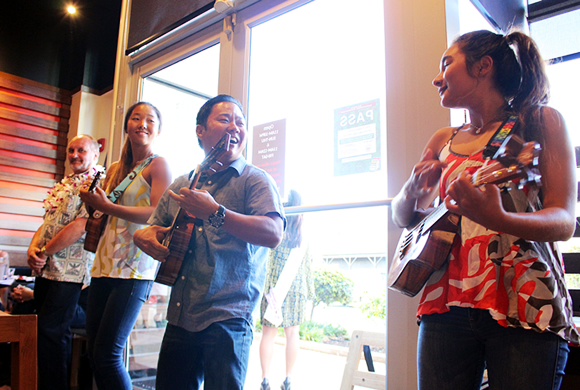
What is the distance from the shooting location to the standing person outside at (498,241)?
97 centimetres

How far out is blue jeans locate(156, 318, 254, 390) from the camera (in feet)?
4.54

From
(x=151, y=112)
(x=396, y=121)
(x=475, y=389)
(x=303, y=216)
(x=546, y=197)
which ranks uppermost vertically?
(x=151, y=112)

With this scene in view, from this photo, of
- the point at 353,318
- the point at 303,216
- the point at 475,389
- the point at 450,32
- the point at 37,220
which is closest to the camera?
the point at 475,389

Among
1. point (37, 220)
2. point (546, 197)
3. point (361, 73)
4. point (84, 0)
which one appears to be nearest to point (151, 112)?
point (361, 73)

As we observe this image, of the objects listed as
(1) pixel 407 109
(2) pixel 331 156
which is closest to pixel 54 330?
(2) pixel 331 156

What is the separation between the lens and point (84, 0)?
5.09 m

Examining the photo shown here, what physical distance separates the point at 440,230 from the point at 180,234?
885 mm

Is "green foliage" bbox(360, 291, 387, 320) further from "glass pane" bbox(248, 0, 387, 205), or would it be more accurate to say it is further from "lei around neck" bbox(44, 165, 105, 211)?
"lei around neck" bbox(44, 165, 105, 211)

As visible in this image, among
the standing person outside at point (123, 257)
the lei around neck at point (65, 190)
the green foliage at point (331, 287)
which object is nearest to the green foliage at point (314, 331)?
the green foliage at point (331, 287)

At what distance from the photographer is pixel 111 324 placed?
1903mm

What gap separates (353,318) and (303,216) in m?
0.59

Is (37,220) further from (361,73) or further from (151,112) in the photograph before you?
(361,73)

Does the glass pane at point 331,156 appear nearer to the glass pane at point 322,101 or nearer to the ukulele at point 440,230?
the glass pane at point 322,101

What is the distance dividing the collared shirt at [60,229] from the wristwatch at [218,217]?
158cm
